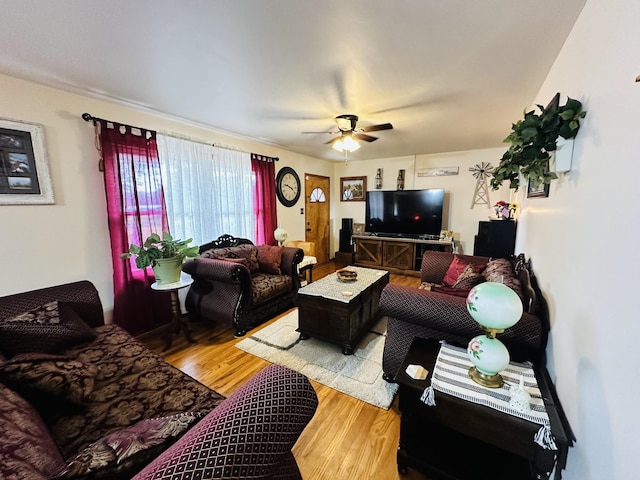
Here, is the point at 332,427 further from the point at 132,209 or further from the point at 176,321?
the point at 132,209

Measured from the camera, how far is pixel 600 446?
2.63 feet

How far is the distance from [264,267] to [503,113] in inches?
130

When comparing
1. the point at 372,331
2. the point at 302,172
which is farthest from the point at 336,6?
the point at 302,172

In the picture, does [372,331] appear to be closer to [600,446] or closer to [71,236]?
[600,446]

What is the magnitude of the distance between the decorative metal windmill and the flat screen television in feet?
2.03

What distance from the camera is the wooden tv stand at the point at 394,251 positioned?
486 cm

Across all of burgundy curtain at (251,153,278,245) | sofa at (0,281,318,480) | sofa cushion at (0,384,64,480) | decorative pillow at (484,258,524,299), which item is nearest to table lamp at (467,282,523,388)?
decorative pillow at (484,258,524,299)

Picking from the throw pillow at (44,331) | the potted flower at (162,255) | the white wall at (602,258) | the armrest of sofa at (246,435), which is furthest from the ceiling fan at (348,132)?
the throw pillow at (44,331)

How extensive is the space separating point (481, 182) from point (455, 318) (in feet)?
13.4

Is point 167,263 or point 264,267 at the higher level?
point 167,263

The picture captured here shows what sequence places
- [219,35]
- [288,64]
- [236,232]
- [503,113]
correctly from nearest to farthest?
1. [219,35]
2. [288,64]
3. [503,113]
4. [236,232]

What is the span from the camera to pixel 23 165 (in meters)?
2.02

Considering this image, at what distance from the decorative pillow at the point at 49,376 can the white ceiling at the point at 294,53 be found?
5.46 ft

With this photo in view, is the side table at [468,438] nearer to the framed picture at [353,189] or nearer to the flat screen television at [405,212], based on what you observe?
the flat screen television at [405,212]
